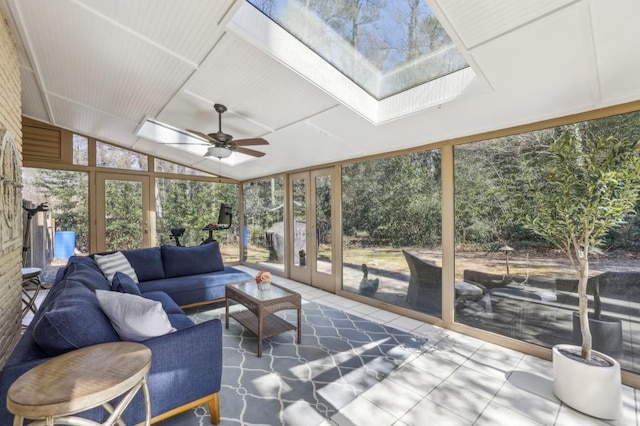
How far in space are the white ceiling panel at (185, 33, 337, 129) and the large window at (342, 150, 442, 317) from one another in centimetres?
147

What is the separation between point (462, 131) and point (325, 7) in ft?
6.07

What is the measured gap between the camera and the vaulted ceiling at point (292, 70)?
1726 mm

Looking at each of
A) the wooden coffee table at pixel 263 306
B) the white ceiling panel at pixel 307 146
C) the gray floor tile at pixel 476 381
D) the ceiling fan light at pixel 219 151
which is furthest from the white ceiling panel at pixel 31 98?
the gray floor tile at pixel 476 381

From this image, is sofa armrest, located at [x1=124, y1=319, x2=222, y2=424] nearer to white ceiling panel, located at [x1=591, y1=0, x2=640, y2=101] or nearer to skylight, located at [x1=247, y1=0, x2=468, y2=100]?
skylight, located at [x1=247, y1=0, x2=468, y2=100]

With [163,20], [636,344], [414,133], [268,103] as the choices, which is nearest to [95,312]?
[163,20]

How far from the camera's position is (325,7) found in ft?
7.29

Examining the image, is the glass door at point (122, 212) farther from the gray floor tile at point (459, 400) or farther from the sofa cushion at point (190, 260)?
the gray floor tile at point (459, 400)

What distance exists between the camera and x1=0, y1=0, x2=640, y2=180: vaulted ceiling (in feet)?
5.66

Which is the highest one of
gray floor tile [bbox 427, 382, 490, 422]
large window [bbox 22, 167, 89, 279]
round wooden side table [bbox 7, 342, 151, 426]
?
large window [bbox 22, 167, 89, 279]

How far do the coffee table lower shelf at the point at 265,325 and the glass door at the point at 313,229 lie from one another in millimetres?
1820

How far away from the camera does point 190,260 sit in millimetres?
4254

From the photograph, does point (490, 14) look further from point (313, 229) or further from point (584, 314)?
point (313, 229)

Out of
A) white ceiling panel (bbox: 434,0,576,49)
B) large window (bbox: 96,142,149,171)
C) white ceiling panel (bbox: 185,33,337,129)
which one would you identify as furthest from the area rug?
large window (bbox: 96,142,149,171)

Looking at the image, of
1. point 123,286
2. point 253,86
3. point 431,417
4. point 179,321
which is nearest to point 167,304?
point 179,321
